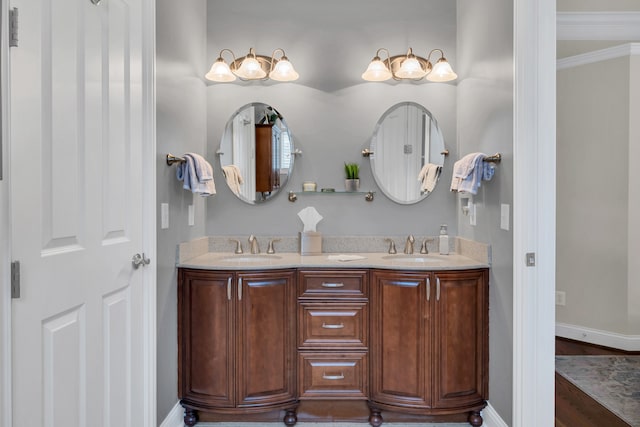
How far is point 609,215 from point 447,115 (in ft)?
6.04

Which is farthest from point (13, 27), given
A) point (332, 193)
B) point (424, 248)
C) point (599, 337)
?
point (599, 337)

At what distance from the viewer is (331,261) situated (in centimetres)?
250

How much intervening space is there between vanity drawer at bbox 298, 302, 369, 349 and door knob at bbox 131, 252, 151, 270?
2.87ft

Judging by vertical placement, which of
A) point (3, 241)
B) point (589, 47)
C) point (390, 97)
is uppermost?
point (589, 47)

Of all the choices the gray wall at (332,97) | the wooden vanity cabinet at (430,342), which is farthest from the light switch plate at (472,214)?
the wooden vanity cabinet at (430,342)

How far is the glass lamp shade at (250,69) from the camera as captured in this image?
2.77 m

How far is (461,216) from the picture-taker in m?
2.87

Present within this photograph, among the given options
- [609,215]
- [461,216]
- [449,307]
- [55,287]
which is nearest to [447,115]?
[461,216]

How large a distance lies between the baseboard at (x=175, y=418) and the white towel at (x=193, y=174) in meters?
1.20

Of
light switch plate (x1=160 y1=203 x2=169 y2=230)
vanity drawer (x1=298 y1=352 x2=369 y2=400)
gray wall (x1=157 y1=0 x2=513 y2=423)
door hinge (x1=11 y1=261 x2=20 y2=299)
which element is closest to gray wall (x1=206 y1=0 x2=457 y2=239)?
gray wall (x1=157 y1=0 x2=513 y2=423)

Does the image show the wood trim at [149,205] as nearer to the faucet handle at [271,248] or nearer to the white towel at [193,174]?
the white towel at [193,174]

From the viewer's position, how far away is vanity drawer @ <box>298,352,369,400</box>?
239 cm

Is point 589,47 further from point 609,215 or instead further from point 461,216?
point 461,216

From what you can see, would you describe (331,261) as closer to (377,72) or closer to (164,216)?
(164,216)
